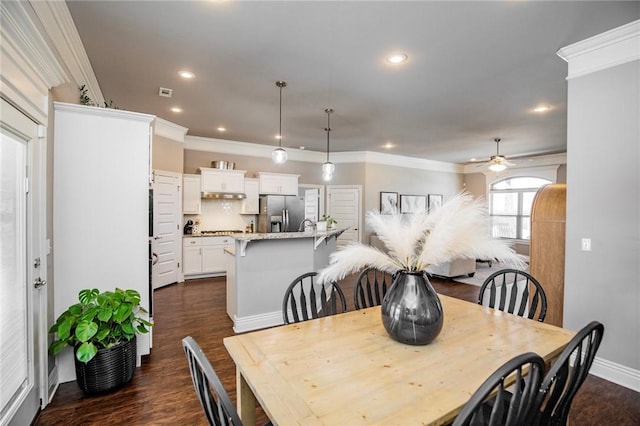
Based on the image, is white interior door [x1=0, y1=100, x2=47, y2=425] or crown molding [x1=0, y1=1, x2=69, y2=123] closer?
crown molding [x1=0, y1=1, x2=69, y2=123]

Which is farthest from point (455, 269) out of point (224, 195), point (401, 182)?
point (224, 195)

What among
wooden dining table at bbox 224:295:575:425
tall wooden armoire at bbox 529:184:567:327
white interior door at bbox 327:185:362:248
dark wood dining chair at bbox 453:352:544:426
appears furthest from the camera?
white interior door at bbox 327:185:362:248

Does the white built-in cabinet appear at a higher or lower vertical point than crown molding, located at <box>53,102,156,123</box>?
lower

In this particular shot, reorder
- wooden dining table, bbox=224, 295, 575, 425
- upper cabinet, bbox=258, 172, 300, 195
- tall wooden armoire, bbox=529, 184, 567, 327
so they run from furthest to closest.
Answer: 1. upper cabinet, bbox=258, 172, 300, 195
2. tall wooden armoire, bbox=529, 184, 567, 327
3. wooden dining table, bbox=224, 295, 575, 425

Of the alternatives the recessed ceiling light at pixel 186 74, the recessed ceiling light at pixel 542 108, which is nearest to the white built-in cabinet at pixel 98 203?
the recessed ceiling light at pixel 186 74

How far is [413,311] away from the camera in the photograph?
1459 mm

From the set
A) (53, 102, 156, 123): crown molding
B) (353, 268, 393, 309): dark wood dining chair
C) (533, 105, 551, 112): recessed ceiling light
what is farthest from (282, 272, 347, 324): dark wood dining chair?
(533, 105, 551, 112): recessed ceiling light

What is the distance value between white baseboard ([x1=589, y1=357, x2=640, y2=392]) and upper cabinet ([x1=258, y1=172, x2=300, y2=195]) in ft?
18.6

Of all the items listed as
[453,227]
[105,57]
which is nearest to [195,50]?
[105,57]

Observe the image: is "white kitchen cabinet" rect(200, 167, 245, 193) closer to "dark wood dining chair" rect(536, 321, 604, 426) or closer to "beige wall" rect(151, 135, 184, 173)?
"beige wall" rect(151, 135, 184, 173)

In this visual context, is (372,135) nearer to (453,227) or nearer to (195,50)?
(195,50)

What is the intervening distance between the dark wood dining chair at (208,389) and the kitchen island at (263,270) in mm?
2276

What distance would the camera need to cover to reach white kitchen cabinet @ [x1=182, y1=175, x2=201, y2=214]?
5879mm

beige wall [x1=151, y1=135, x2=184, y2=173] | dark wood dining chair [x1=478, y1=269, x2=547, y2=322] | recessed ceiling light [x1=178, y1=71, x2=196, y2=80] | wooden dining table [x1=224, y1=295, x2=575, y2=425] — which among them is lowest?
wooden dining table [x1=224, y1=295, x2=575, y2=425]
